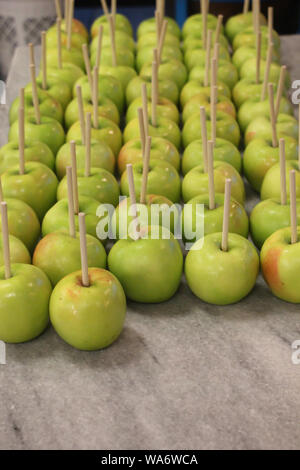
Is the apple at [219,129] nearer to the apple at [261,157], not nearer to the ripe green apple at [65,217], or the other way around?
the apple at [261,157]

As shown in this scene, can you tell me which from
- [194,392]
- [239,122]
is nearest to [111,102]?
[239,122]

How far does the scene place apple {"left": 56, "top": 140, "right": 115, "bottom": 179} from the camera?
5.00 feet

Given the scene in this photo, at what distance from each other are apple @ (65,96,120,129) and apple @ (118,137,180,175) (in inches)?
7.5

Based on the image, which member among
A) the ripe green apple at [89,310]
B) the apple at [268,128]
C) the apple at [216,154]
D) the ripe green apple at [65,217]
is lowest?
the ripe green apple at [89,310]

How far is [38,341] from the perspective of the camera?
1.14 m

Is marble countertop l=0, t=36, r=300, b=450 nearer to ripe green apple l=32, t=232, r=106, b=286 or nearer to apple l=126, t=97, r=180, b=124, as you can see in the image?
ripe green apple l=32, t=232, r=106, b=286

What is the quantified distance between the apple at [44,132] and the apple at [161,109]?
0.67 ft

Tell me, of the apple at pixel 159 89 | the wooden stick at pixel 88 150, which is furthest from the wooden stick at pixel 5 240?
the apple at pixel 159 89

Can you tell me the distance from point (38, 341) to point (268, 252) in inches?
17.2

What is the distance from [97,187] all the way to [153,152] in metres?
0.20

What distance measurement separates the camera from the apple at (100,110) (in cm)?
175

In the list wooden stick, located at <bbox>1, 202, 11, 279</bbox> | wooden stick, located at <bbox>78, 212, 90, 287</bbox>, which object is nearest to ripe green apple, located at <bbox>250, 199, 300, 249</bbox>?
wooden stick, located at <bbox>78, 212, 90, 287</bbox>

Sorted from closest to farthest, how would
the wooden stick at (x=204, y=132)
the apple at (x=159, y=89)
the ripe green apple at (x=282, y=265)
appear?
the ripe green apple at (x=282, y=265) < the wooden stick at (x=204, y=132) < the apple at (x=159, y=89)

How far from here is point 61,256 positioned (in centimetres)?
120
